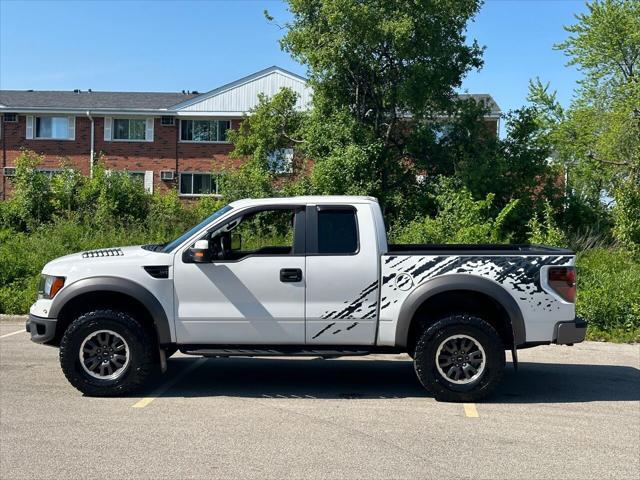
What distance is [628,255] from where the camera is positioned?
54.1 feet

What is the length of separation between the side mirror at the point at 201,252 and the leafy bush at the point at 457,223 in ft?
31.9

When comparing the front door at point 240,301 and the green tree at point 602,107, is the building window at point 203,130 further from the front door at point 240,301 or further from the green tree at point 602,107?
the front door at point 240,301

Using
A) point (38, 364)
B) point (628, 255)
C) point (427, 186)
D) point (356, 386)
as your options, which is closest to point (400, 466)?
point (356, 386)

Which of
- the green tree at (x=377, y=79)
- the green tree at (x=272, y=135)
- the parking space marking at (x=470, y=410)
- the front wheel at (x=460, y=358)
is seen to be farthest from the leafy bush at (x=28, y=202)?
the parking space marking at (x=470, y=410)

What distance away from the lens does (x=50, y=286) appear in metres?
7.15

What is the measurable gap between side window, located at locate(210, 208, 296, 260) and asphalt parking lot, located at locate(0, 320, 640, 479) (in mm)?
1503

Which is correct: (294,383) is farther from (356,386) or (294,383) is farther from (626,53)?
(626,53)

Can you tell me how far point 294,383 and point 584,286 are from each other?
23.5 feet

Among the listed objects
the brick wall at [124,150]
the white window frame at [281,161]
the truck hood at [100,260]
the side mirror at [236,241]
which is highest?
the brick wall at [124,150]

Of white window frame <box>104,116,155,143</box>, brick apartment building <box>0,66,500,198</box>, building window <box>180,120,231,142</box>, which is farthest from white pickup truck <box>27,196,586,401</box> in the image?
white window frame <box>104,116,155,143</box>

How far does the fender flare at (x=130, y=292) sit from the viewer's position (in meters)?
6.93

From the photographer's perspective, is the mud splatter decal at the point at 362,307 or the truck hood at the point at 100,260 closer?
the mud splatter decal at the point at 362,307

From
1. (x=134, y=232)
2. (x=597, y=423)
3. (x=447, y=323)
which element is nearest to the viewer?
(x=597, y=423)

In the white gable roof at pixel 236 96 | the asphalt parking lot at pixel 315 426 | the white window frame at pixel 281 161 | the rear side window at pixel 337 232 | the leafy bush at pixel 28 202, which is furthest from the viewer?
the white gable roof at pixel 236 96
